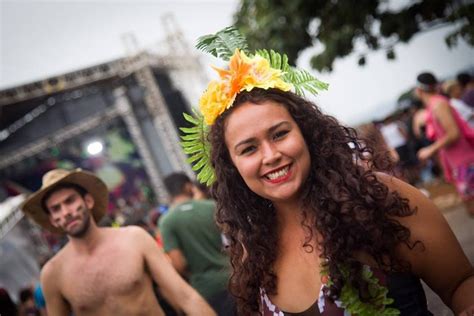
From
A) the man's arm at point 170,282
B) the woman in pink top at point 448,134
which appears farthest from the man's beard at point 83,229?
the woman in pink top at point 448,134

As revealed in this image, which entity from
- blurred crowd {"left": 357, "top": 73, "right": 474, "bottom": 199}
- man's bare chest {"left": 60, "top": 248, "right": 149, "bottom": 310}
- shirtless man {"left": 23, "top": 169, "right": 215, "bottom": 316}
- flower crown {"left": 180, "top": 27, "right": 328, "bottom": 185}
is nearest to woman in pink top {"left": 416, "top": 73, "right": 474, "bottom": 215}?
blurred crowd {"left": 357, "top": 73, "right": 474, "bottom": 199}

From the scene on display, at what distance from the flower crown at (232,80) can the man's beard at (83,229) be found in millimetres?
1361

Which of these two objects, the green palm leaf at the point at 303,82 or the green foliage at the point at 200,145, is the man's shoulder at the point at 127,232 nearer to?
the green foliage at the point at 200,145

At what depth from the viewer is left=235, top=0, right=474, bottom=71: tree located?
5.78 metres

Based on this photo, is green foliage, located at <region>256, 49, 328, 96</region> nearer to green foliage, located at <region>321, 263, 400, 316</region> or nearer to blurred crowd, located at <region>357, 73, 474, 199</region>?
green foliage, located at <region>321, 263, 400, 316</region>

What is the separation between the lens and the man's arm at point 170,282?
8.80 ft

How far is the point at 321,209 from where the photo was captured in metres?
1.64

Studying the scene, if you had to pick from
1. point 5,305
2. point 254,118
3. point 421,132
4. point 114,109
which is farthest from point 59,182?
point 114,109

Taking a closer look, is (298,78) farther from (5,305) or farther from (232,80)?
(5,305)

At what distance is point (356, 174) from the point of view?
5.50ft

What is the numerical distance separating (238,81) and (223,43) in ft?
0.95

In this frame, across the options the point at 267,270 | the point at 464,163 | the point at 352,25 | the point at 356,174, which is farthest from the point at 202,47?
the point at 352,25

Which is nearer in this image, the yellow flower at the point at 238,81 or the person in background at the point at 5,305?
the yellow flower at the point at 238,81

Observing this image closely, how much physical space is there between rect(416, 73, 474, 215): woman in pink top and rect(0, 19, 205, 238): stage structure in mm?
9425
